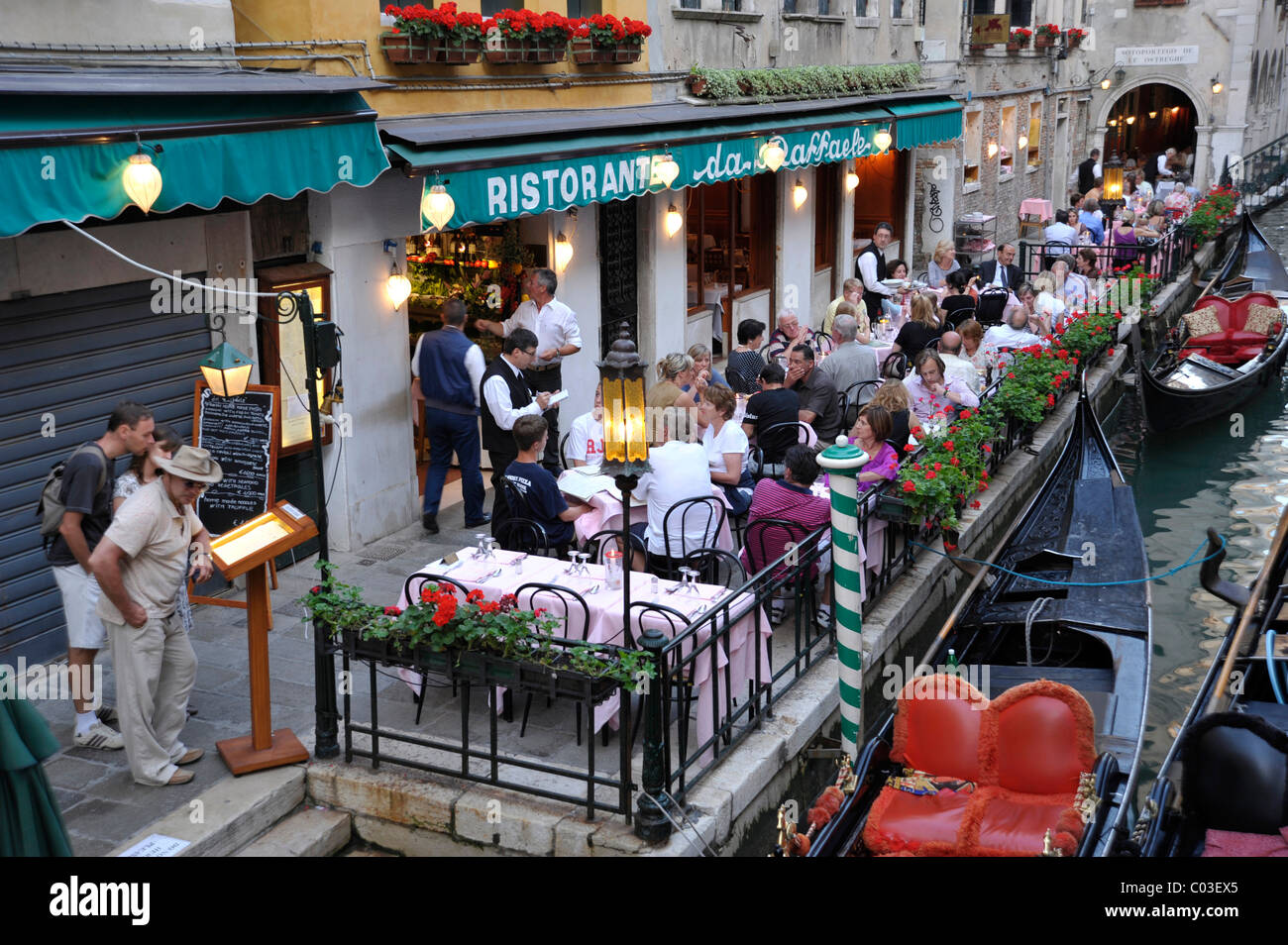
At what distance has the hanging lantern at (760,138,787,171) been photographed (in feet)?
43.8

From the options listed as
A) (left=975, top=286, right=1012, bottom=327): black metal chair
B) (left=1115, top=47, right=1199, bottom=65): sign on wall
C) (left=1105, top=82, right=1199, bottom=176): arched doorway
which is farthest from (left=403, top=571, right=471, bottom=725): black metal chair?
(left=1105, top=82, right=1199, bottom=176): arched doorway

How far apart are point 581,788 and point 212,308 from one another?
13.7 ft

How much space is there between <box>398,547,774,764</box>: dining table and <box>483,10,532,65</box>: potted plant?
4862 millimetres

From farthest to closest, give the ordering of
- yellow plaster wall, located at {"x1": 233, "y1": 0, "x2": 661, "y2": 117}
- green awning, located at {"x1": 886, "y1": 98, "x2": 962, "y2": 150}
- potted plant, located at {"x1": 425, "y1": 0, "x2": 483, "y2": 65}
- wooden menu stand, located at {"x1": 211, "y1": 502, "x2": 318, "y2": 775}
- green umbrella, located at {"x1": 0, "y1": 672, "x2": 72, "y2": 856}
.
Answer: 1. green awning, located at {"x1": 886, "y1": 98, "x2": 962, "y2": 150}
2. potted plant, located at {"x1": 425, "y1": 0, "x2": 483, "y2": 65}
3. yellow plaster wall, located at {"x1": 233, "y1": 0, "x2": 661, "y2": 117}
4. wooden menu stand, located at {"x1": 211, "y1": 502, "x2": 318, "y2": 775}
5. green umbrella, located at {"x1": 0, "y1": 672, "x2": 72, "y2": 856}

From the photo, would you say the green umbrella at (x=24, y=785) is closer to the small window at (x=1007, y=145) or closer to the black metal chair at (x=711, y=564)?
the black metal chair at (x=711, y=564)

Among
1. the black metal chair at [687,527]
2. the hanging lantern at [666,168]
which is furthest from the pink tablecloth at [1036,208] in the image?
the black metal chair at [687,527]

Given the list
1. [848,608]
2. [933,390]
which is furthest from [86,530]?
[933,390]

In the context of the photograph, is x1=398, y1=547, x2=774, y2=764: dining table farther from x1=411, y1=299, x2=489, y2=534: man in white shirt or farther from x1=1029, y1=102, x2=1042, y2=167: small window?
x1=1029, y1=102, x2=1042, y2=167: small window

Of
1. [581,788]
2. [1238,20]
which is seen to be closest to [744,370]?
[581,788]

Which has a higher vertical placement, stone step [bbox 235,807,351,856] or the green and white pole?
the green and white pole

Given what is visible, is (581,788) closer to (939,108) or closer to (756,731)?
(756,731)

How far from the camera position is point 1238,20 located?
3578 centimetres

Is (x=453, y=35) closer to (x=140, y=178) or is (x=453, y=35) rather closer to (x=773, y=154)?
(x=140, y=178)

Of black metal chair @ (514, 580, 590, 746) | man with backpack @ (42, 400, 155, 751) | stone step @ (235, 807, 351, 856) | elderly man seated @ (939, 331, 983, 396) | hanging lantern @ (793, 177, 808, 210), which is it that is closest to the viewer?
stone step @ (235, 807, 351, 856)
